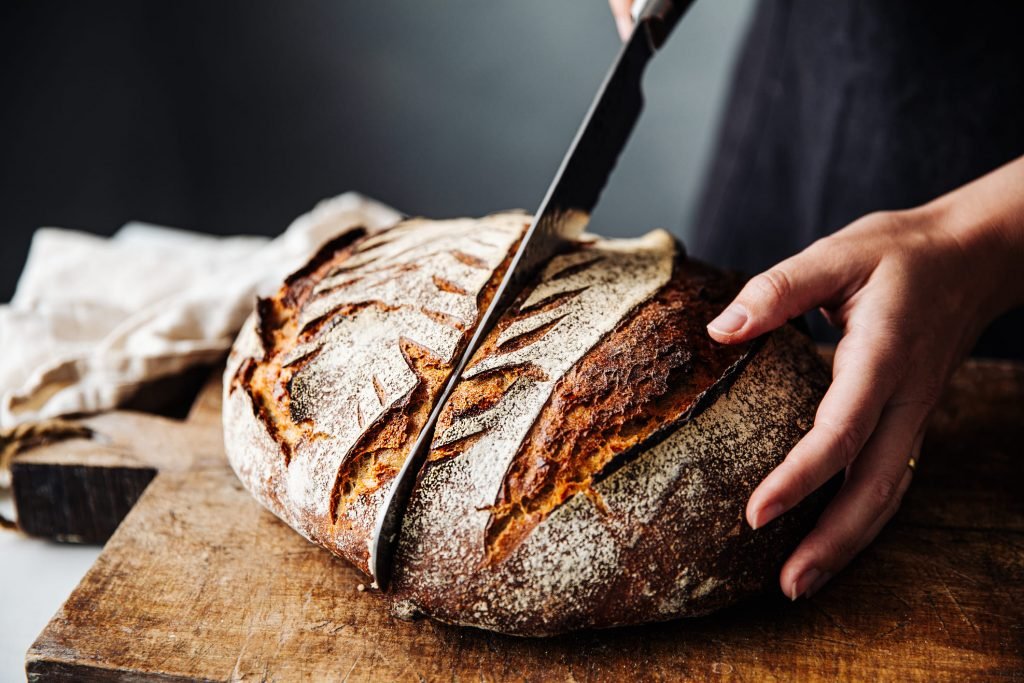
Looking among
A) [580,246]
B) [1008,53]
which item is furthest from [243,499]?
[1008,53]

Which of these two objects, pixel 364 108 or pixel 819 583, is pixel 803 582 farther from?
pixel 364 108

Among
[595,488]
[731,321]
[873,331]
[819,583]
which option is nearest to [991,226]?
[873,331]

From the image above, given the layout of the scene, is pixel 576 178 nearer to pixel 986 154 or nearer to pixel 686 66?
pixel 986 154

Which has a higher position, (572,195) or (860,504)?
(572,195)

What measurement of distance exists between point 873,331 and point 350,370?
2.25ft

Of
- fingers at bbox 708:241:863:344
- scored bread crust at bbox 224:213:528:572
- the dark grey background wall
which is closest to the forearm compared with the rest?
fingers at bbox 708:241:863:344

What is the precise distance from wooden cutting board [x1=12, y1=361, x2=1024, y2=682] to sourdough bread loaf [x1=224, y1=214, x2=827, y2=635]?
60 millimetres

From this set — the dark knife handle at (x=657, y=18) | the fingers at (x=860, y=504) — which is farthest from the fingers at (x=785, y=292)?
the dark knife handle at (x=657, y=18)

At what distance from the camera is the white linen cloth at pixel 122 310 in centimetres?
166

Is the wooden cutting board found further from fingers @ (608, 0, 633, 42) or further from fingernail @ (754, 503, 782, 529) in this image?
fingers @ (608, 0, 633, 42)

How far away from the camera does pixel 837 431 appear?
1.04 meters

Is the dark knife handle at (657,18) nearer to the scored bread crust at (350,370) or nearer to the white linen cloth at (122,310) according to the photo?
the scored bread crust at (350,370)

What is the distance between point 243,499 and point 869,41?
1.62 metres

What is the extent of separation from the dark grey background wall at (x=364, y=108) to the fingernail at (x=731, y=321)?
2.82m
